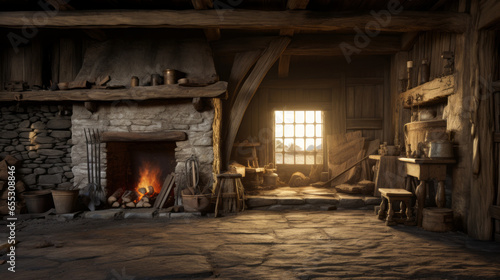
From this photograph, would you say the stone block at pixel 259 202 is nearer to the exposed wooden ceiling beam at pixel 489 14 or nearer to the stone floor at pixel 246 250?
the stone floor at pixel 246 250

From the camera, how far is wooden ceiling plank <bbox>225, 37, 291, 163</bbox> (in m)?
6.51

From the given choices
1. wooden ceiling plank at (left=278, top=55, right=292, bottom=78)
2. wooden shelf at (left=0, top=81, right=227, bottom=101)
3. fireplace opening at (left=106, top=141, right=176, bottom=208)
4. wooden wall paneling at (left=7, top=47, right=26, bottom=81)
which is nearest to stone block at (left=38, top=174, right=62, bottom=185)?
fireplace opening at (left=106, top=141, right=176, bottom=208)

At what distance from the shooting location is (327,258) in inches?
141

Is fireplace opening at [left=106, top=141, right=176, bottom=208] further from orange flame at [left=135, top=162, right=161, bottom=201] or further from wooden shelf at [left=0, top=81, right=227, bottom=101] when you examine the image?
wooden shelf at [left=0, top=81, right=227, bottom=101]

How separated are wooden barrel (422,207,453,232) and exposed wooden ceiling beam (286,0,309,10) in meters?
3.70

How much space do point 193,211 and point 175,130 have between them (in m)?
1.59

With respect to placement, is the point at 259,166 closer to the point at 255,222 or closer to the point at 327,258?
the point at 255,222

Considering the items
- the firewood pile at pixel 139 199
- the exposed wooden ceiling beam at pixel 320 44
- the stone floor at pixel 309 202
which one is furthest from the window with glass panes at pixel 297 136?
the firewood pile at pixel 139 199

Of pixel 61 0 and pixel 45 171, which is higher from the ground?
pixel 61 0

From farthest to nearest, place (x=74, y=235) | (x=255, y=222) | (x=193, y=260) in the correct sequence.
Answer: (x=255, y=222) < (x=74, y=235) < (x=193, y=260)

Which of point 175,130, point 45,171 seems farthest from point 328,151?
point 45,171

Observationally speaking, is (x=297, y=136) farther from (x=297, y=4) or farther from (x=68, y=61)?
(x=68, y=61)

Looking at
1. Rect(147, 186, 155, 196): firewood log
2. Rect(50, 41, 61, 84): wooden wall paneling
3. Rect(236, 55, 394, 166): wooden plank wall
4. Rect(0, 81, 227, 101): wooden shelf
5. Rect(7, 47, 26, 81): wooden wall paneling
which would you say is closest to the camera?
Rect(0, 81, 227, 101): wooden shelf

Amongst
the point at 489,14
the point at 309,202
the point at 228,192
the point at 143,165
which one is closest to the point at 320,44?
the point at 489,14
